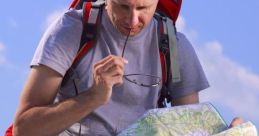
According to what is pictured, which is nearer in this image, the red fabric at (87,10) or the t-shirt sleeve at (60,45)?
the t-shirt sleeve at (60,45)

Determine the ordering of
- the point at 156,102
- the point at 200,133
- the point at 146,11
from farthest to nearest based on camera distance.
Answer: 1. the point at 156,102
2. the point at 146,11
3. the point at 200,133

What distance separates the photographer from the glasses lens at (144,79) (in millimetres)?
4887

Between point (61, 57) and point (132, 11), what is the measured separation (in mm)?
557

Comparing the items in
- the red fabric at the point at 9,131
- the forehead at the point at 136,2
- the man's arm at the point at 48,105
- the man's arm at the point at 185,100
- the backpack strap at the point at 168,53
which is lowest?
the red fabric at the point at 9,131

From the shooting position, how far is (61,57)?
15.3ft

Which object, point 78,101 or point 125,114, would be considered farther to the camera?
point 125,114

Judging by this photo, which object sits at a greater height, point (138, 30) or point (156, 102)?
point (138, 30)

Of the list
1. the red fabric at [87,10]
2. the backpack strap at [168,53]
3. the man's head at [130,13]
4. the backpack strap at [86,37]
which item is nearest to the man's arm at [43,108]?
the backpack strap at [86,37]

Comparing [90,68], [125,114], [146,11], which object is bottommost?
[125,114]

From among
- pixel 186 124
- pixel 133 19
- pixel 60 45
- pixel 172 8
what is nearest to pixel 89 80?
pixel 60 45

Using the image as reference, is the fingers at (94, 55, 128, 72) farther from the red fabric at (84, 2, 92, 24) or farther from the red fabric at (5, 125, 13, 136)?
the red fabric at (5, 125, 13, 136)

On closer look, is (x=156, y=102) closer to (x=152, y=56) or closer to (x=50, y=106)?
(x=152, y=56)

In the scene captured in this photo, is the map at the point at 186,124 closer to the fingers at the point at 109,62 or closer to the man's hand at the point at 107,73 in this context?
the man's hand at the point at 107,73

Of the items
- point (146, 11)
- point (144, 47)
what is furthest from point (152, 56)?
point (146, 11)
